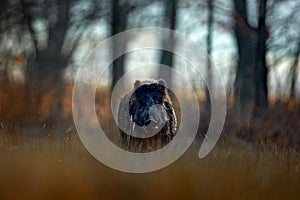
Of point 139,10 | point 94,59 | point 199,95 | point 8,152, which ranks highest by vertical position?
point 139,10

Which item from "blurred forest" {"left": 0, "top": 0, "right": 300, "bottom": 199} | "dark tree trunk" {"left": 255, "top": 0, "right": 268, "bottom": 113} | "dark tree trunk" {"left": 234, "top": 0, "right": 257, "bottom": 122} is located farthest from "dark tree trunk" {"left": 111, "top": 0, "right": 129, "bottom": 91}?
"dark tree trunk" {"left": 255, "top": 0, "right": 268, "bottom": 113}

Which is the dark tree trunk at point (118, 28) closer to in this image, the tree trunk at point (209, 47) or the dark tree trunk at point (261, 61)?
the tree trunk at point (209, 47)

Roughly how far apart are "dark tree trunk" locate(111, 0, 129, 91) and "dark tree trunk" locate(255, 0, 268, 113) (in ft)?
11.1

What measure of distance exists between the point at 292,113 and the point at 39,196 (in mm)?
4826

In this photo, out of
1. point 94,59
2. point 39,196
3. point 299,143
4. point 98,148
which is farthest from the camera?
point 94,59

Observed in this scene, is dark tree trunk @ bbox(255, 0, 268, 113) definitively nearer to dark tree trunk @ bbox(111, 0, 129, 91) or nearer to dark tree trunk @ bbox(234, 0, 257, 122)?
dark tree trunk @ bbox(234, 0, 257, 122)

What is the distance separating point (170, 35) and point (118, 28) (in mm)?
1644

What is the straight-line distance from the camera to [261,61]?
13.8m

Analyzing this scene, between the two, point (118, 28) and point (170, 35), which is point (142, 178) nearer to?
point (118, 28)

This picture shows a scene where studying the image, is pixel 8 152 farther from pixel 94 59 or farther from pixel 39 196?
pixel 94 59

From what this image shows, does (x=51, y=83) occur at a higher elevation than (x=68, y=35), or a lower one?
lower

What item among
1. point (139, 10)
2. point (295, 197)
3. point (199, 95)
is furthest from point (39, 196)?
point (139, 10)

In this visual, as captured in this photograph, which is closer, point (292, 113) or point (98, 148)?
point (98, 148)

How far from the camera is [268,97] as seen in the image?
522 inches
